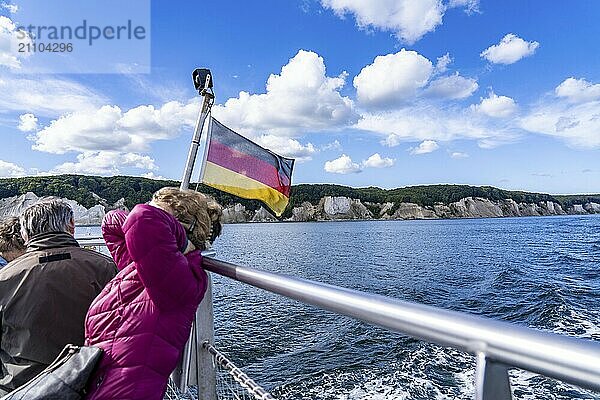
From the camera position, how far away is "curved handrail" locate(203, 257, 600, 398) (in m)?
0.53

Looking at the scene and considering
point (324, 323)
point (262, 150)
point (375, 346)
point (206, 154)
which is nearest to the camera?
point (206, 154)

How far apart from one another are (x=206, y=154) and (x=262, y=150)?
0.81m

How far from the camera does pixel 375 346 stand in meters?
10.2

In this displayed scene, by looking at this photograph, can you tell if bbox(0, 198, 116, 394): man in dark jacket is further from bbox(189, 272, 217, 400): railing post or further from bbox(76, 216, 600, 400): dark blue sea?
bbox(76, 216, 600, 400): dark blue sea

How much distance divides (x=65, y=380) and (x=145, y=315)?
287mm

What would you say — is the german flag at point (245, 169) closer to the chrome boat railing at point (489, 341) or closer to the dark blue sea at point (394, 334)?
the dark blue sea at point (394, 334)

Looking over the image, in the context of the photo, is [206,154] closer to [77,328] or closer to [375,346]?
[77,328]

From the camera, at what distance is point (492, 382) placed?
0.63 meters

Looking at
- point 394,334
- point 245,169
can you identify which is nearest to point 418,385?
point 394,334

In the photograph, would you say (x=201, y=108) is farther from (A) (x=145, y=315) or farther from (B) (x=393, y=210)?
(B) (x=393, y=210)

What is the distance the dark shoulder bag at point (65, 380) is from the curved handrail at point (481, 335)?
83 centimetres

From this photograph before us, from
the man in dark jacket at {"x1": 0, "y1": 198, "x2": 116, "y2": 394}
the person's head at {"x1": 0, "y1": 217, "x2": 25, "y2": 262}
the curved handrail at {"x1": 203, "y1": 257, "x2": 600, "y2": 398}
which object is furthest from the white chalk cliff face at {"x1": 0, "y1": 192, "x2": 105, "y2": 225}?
the curved handrail at {"x1": 203, "y1": 257, "x2": 600, "y2": 398}

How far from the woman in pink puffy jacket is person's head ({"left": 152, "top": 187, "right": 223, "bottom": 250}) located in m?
0.12

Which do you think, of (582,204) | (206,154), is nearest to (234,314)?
(206,154)
